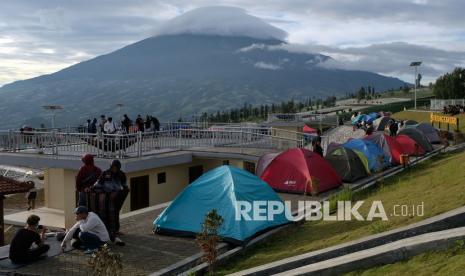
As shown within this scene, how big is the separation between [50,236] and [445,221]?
7588 millimetres

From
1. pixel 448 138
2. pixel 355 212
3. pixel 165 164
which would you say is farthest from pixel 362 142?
pixel 448 138

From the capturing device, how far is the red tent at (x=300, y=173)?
14.6 metres

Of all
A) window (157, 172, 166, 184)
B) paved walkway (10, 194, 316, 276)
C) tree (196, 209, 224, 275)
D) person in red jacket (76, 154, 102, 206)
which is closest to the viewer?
tree (196, 209, 224, 275)

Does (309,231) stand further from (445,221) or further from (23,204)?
(23,204)

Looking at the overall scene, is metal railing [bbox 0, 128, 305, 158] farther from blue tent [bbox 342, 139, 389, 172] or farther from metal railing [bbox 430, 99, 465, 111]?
metal railing [bbox 430, 99, 465, 111]

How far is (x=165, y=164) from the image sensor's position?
18.4 metres

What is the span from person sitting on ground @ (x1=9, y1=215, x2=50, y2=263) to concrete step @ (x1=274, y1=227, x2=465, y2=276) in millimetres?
4737

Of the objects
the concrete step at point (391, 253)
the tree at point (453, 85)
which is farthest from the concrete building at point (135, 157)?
the tree at point (453, 85)

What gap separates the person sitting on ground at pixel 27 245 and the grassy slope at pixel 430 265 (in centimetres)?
542

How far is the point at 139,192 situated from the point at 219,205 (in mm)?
8241

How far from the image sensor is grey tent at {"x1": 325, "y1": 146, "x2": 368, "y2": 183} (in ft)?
53.8

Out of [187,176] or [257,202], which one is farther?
[187,176]

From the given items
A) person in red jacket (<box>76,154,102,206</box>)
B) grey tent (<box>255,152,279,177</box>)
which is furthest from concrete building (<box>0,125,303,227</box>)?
person in red jacket (<box>76,154,102,206</box>)

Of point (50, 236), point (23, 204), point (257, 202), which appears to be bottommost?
point (23, 204)
